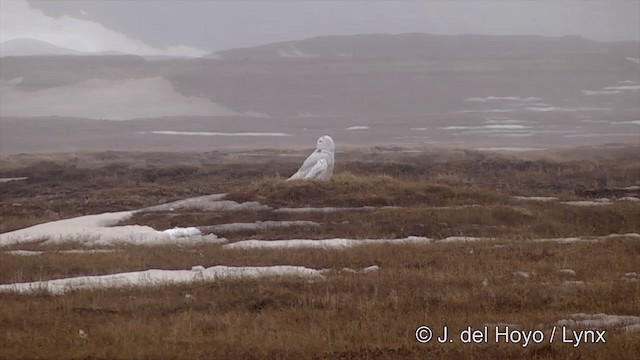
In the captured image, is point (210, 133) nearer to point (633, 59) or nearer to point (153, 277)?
point (633, 59)

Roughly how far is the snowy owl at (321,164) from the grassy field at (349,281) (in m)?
1.06

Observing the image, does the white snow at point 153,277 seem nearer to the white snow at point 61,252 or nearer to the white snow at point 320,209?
the white snow at point 61,252

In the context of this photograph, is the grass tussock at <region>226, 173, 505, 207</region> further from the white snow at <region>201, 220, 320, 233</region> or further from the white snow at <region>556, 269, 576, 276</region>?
the white snow at <region>556, 269, 576, 276</region>

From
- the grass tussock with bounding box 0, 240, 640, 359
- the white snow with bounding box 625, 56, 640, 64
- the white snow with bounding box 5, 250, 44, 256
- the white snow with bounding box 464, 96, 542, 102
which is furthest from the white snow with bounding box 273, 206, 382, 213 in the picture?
the white snow with bounding box 625, 56, 640, 64

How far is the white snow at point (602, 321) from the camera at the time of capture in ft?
37.4

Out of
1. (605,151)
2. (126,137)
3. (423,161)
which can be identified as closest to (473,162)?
(423,161)

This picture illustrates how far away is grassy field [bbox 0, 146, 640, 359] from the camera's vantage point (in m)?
10.4

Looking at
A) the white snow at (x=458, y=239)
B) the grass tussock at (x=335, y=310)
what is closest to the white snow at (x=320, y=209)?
the white snow at (x=458, y=239)

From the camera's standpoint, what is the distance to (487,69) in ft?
323

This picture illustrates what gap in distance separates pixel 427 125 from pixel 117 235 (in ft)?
206

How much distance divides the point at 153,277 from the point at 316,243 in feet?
20.8

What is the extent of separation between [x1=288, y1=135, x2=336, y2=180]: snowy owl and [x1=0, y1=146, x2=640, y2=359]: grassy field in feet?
3.47

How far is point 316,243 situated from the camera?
874 inches

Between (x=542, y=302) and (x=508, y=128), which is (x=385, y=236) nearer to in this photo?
(x=542, y=302)
